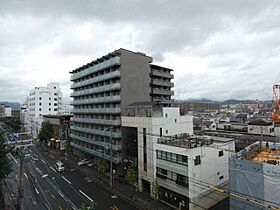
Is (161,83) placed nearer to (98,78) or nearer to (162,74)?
(162,74)

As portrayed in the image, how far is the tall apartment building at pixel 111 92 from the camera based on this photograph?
3931 cm

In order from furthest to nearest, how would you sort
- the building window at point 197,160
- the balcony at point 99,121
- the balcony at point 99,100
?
the balcony at point 99,100 < the balcony at point 99,121 < the building window at point 197,160

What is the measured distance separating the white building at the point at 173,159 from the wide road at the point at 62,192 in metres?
5.33

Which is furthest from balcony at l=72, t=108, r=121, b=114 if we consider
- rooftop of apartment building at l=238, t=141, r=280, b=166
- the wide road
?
rooftop of apartment building at l=238, t=141, r=280, b=166

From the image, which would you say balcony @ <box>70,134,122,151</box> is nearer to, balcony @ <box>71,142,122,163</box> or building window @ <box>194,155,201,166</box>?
balcony @ <box>71,142,122,163</box>

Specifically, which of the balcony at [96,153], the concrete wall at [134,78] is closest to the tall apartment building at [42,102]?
the balcony at [96,153]

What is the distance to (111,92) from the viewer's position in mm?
42000

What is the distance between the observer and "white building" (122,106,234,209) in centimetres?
2422

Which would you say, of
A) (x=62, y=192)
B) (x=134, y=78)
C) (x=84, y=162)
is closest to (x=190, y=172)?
(x=62, y=192)

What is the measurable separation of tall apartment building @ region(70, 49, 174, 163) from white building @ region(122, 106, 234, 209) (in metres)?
4.75

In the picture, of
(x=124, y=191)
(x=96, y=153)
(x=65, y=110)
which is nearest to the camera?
(x=124, y=191)

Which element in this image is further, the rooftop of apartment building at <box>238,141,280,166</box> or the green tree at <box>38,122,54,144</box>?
the green tree at <box>38,122,54,144</box>

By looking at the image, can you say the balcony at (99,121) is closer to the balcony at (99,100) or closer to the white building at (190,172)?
the balcony at (99,100)

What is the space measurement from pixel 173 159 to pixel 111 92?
71.1 feet
